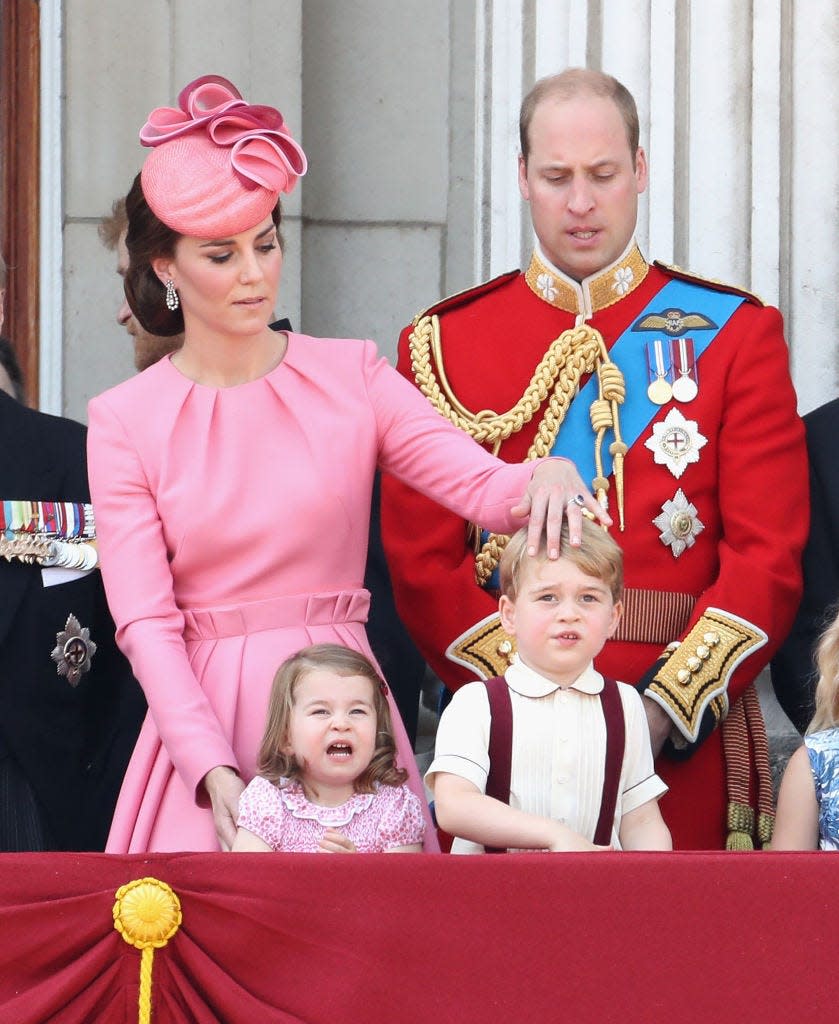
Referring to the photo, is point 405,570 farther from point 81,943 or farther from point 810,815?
point 81,943

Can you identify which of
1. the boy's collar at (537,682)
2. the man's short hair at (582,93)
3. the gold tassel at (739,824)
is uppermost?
the man's short hair at (582,93)

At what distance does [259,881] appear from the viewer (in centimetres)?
254

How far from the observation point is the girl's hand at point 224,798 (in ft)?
9.57

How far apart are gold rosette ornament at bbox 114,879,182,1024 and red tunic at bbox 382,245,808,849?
3.39 ft

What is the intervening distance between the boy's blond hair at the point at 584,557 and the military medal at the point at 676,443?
559 mm

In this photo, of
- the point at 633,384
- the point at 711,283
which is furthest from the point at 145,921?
the point at 711,283

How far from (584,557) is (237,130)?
80 centimetres

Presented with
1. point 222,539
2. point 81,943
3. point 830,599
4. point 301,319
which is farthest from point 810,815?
point 301,319

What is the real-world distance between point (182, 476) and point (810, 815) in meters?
0.98

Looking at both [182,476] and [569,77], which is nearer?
[182,476]

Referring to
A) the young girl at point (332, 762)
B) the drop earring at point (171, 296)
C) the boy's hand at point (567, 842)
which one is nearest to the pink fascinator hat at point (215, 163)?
the drop earring at point (171, 296)

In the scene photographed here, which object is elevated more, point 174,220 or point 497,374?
point 174,220

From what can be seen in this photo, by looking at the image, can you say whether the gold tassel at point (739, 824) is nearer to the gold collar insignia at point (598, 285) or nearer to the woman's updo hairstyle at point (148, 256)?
the gold collar insignia at point (598, 285)

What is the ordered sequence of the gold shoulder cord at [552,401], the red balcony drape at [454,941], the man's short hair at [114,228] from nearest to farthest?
the red balcony drape at [454,941]
the gold shoulder cord at [552,401]
the man's short hair at [114,228]
